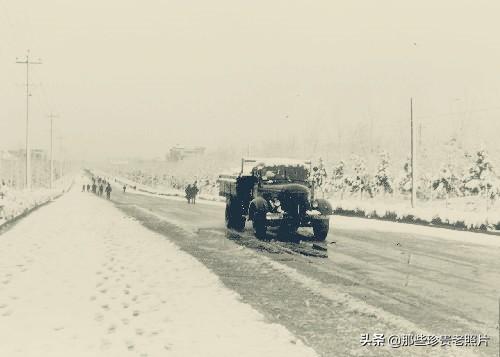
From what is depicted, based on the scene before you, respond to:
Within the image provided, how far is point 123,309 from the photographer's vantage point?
24.4 ft

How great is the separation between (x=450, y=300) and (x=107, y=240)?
34.8 ft

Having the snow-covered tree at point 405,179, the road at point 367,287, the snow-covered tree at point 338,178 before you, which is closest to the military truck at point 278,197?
the road at point 367,287

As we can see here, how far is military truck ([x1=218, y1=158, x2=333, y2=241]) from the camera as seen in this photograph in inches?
656

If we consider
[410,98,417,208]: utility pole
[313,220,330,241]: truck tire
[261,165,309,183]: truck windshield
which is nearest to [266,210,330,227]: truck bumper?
[313,220,330,241]: truck tire

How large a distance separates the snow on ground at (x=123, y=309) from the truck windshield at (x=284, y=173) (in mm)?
5229

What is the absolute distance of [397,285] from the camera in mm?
9312

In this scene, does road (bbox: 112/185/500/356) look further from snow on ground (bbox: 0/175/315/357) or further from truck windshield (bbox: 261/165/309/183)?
truck windshield (bbox: 261/165/309/183)

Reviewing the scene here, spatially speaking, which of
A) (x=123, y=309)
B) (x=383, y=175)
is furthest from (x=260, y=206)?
(x=383, y=175)

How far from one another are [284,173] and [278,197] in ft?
5.17

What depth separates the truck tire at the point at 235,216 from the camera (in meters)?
20.0

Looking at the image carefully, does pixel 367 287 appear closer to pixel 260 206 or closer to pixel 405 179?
pixel 260 206

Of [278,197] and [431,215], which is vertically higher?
[278,197]

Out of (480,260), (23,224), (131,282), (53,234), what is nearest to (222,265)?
(131,282)

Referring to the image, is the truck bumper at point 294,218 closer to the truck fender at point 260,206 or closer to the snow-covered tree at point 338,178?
the truck fender at point 260,206
